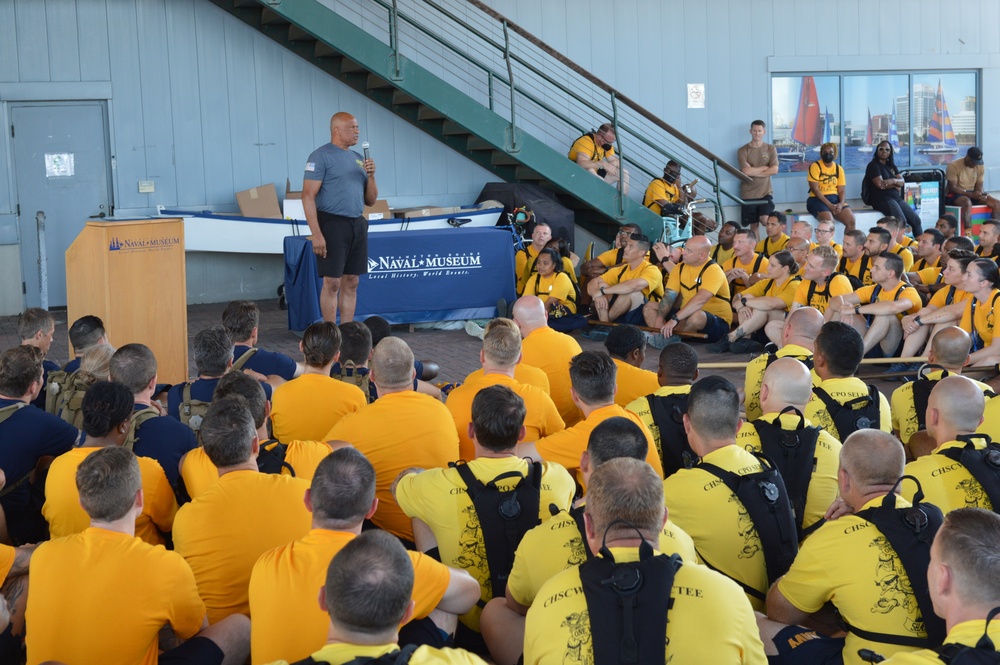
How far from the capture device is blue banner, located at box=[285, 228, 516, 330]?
35.1ft

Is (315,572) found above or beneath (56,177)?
beneath

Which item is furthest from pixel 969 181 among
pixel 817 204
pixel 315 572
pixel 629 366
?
pixel 315 572

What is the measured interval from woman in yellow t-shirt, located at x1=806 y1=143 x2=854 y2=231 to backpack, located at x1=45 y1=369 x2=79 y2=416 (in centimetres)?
1299

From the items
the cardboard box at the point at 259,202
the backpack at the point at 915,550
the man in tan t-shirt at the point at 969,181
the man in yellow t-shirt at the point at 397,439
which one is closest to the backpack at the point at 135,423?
the man in yellow t-shirt at the point at 397,439

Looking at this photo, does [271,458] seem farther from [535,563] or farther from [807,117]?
[807,117]

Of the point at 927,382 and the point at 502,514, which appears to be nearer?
the point at 502,514

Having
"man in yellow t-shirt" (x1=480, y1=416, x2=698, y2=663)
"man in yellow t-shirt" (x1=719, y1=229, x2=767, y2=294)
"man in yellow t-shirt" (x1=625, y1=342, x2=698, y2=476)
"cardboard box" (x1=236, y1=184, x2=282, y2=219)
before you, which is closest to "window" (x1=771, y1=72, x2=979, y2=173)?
"man in yellow t-shirt" (x1=719, y1=229, x2=767, y2=294)

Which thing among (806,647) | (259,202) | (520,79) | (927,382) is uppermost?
(520,79)

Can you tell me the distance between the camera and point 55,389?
5480mm

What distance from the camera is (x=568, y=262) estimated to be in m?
11.1

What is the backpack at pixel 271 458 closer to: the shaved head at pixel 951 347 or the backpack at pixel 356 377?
the backpack at pixel 356 377

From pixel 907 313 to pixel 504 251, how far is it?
412 centimetres

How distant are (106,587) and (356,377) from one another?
279cm

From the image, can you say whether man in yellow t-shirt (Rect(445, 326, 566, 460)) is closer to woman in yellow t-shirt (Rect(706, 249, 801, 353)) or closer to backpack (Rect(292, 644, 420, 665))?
backpack (Rect(292, 644, 420, 665))
